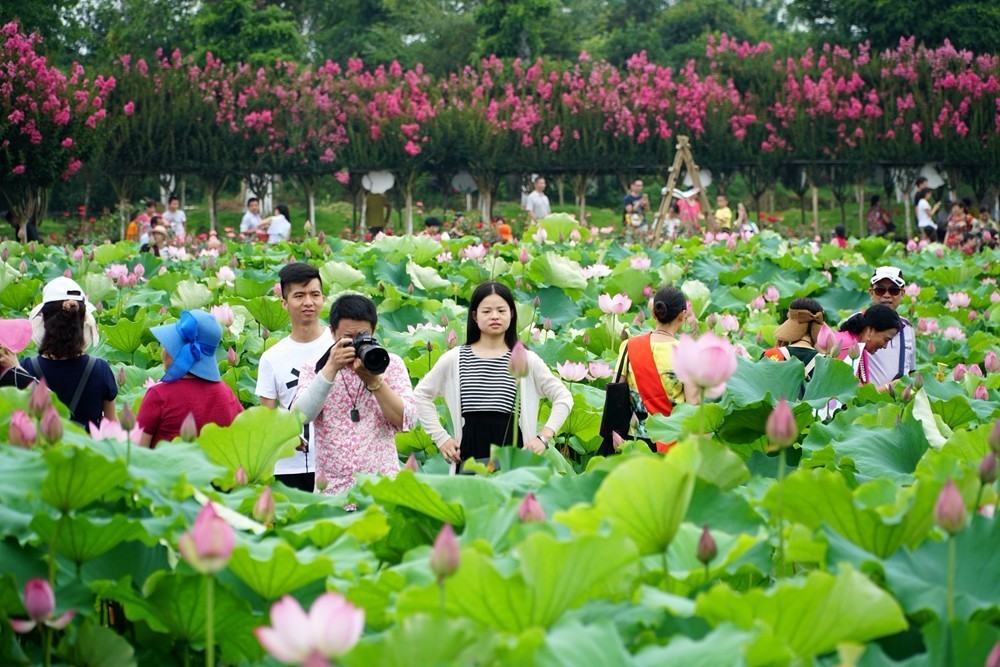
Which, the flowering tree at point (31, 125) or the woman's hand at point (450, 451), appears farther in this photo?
the flowering tree at point (31, 125)

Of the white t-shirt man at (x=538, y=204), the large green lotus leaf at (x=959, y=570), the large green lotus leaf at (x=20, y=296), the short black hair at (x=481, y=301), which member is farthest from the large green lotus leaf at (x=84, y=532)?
the white t-shirt man at (x=538, y=204)

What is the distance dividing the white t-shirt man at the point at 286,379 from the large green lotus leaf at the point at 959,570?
2748mm

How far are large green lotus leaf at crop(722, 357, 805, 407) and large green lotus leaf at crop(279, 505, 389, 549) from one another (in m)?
1.96

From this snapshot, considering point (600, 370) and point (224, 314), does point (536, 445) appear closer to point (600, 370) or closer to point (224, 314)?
point (600, 370)

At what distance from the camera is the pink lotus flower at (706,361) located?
8.03ft

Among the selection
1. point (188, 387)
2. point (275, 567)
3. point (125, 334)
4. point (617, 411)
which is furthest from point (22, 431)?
point (125, 334)

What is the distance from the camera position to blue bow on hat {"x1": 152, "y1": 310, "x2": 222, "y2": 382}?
14.3ft

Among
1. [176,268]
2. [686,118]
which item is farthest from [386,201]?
[176,268]

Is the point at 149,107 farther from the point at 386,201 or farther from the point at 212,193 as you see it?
the point at 386,201

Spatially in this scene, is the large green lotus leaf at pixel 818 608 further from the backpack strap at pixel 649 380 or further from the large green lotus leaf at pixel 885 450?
the backpack strap at pixel 649 380

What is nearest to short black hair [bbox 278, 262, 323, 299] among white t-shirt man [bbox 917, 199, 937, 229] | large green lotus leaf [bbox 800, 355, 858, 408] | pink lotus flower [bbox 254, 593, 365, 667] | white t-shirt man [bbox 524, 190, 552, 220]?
large green lotus leaf [bbox 800, 355, 858, 408]

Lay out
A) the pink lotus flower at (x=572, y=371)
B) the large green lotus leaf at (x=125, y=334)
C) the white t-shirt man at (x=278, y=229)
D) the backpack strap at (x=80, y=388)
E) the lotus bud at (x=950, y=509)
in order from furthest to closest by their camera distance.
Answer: the white t-shirt man at (x=278, y=229), the large green lotus leaf at (x=125, y=334), the pink lotus flower at (x=572, y=371), the backpack strap at (x=80, y=388), the lotus bud at (x=950, y=509)

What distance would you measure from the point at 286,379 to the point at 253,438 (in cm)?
177

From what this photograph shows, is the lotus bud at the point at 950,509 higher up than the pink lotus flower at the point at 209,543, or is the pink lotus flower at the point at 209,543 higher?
the lotus bud at the point at 950,509
